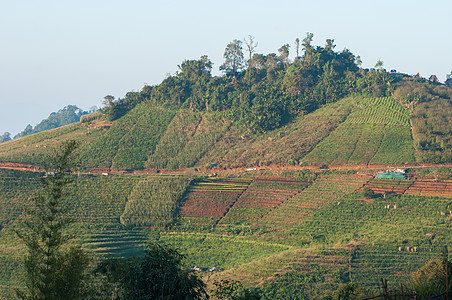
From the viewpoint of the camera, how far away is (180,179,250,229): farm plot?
160 ft

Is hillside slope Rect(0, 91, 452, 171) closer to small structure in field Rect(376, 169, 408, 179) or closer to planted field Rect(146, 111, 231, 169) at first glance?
planted field Rect(146, 111, 231, 169)

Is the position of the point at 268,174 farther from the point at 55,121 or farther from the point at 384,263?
the point at 55,121

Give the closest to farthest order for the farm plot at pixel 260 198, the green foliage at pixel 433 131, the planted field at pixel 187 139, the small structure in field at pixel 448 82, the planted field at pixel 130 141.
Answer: the farm plot at pixel 260 198, the green foliage at pixel 433 131, the planted field at pixel 130 141, the planted field at pixel 187 139, the small structure in field at pixel 448 82

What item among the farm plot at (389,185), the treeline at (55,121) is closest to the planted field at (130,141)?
Result: the farm plot at (389,185)

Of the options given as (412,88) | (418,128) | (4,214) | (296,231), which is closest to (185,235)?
(296,231)

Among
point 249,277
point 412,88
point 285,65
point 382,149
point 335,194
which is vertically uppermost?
point 285,65

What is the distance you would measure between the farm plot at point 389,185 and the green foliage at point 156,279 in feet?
110

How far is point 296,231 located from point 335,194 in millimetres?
6980

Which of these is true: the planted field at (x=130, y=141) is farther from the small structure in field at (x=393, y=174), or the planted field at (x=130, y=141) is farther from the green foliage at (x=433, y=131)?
the green foliage at (x=433, y=131)

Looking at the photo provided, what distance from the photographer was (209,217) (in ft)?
161

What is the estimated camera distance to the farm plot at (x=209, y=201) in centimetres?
4862

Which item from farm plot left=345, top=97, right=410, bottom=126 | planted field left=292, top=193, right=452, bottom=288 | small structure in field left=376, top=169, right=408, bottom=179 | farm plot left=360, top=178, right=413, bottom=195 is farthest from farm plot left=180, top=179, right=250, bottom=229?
farm plot left=345, top=97, right=410, bottom=126

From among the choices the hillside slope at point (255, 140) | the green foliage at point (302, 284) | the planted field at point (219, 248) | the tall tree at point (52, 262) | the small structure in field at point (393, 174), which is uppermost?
the hillside slope at point (255, 140)

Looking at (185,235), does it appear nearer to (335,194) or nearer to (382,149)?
(335,194)
